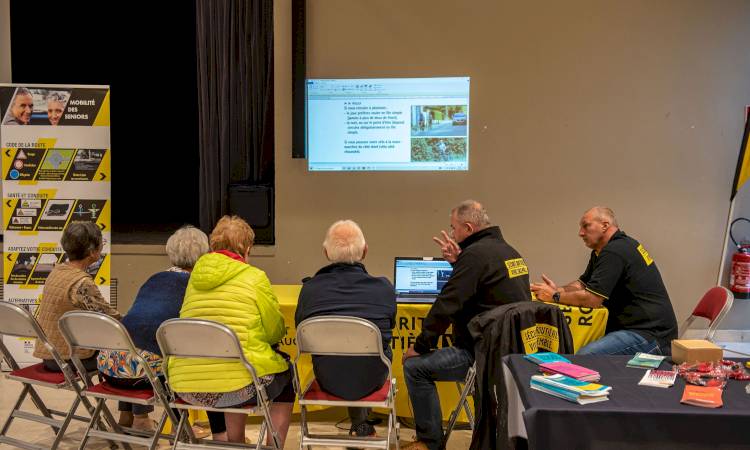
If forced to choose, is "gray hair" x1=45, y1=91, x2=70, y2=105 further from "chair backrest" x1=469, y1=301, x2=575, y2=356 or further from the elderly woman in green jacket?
"chair backrest" x1=469, y1=301, x2=575, y2=356

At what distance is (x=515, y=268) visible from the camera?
314 centimetres

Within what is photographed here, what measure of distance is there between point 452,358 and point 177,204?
5.68 m

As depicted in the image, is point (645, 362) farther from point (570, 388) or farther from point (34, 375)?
point (34, 375)

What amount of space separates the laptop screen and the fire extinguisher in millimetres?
2403

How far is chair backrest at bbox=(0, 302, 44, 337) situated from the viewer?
115 inches

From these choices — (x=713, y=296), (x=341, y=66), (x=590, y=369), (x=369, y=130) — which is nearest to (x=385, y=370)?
(x=590, y=369)

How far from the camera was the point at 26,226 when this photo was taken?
443 cm

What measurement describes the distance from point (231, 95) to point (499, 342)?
3.48 metres

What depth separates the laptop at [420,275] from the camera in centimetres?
390

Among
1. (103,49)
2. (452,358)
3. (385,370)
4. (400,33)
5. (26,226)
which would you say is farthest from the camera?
(103,49)

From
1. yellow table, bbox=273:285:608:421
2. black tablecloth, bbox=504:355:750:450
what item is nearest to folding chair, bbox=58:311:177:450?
yellow table, bbox=273:285:608:421

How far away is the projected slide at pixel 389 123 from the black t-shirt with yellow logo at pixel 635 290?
5.44 feet

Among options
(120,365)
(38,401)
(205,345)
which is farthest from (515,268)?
(38,401)

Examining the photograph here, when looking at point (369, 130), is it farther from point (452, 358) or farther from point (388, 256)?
point (452, 358)
